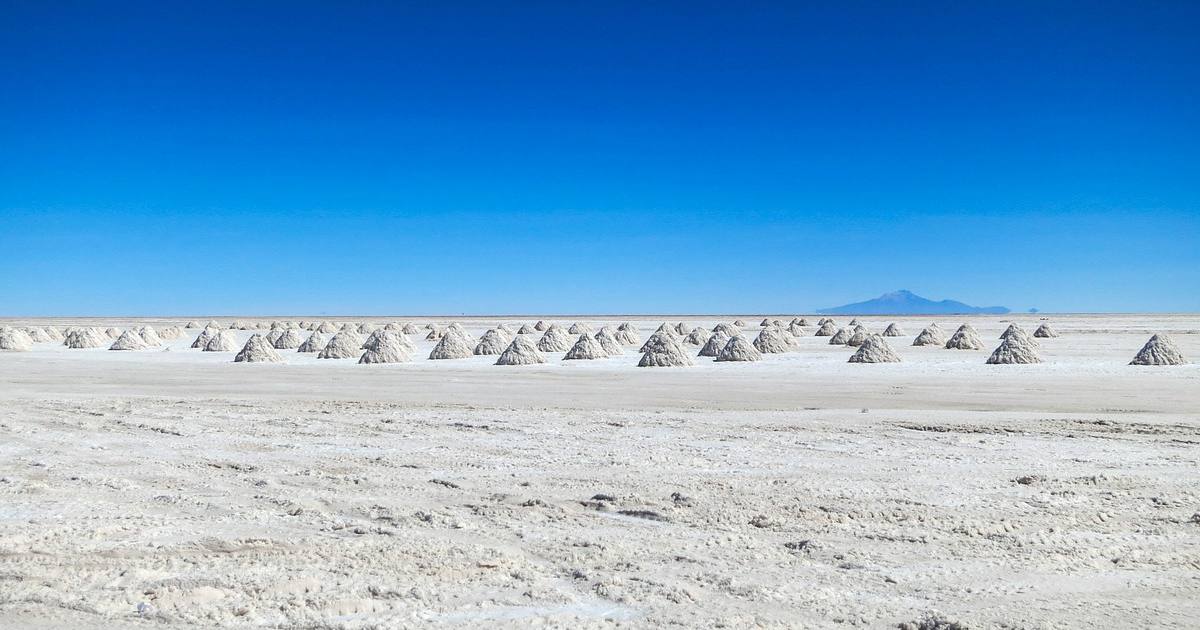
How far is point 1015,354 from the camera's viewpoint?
18.4 meters

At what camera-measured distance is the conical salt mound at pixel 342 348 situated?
72.1 ft

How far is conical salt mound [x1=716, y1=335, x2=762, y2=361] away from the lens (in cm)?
1996

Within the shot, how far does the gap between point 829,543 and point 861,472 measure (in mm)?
2048

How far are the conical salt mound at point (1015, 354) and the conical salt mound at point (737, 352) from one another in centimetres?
446

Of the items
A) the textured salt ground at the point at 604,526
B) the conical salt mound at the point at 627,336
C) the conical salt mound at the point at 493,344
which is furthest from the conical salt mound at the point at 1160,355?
the conical salt mound at the point at 627,336

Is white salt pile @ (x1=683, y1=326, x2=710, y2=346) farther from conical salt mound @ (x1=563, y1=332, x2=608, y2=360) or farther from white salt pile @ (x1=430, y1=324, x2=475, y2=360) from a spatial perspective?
white salt pile @ (x1=430, y1=324, x2=475, y2=360)

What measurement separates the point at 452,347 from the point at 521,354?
2980 mm

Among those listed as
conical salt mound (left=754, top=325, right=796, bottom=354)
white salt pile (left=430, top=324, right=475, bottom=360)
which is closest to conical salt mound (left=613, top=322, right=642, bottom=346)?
conical salt mound (left=754, top=325, right=796, bottom=354)

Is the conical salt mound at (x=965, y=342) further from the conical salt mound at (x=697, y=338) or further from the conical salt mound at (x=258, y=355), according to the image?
the conical salt mound at (x=258, y=355)

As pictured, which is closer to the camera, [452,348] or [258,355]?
[258,355]

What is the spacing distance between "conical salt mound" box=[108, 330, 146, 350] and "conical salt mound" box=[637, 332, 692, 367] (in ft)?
57.0

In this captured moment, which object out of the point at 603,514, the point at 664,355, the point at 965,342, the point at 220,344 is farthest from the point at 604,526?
the point at 220,344

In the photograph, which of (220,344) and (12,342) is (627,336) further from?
(12,342)

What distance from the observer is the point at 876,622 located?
12.2 feet
